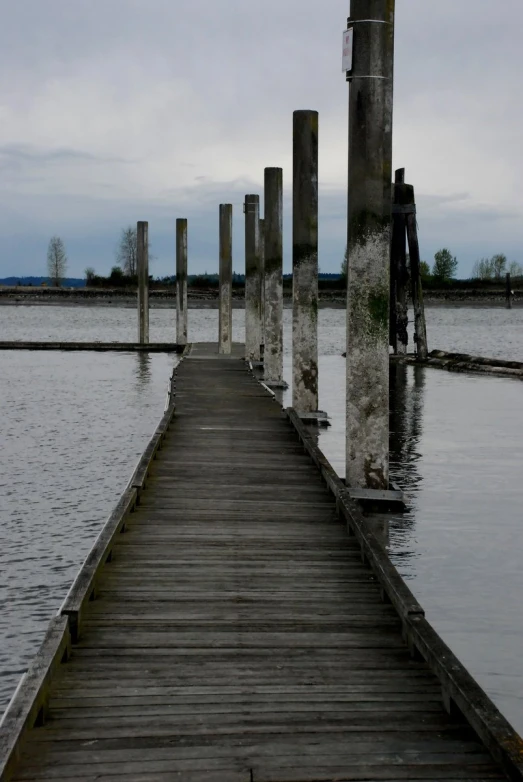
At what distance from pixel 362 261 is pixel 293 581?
3.35 metres

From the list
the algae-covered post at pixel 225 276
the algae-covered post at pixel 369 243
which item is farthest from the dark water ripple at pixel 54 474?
the algae-covered post at pixel 369 243

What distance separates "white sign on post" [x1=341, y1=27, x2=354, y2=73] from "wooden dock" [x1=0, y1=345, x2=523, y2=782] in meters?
3.28

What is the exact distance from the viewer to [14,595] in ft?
24.8

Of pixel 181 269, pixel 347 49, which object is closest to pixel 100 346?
pixel 181 269

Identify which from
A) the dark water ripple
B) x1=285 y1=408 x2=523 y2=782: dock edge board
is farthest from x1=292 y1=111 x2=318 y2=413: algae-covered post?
x1=285 y1=408 x2=523 y2=782: dock edge board

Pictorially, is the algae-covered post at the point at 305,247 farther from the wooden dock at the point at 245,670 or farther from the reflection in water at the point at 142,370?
the reflection in water at the point at 142,370

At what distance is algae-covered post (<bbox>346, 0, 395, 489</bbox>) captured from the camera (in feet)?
27.7

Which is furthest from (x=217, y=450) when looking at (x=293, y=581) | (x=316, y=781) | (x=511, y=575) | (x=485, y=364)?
(x=485, y=364)

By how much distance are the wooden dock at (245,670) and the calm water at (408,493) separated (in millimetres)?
823

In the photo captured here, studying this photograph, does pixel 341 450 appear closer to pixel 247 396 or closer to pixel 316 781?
pixel 247 396

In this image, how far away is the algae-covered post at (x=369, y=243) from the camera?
27.7ft

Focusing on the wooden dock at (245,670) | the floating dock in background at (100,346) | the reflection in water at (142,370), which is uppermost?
the wooden dock at (245,670)

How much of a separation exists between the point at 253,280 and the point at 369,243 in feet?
58.5

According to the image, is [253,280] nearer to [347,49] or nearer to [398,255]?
[398,255]
